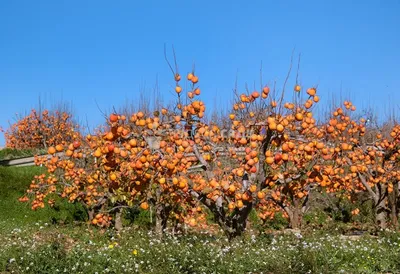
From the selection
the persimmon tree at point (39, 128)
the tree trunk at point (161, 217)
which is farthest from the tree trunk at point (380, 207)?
the persimmon tree at point (39, 128)

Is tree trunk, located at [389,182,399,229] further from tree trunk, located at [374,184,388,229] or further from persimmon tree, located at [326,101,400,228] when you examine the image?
tree trunk, located at [374,184,388,229]

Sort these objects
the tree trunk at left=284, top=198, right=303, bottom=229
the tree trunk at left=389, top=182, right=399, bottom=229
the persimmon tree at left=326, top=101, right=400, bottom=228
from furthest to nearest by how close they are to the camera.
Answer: the tree trunk at left=284, top=198, right=303, bottom=229 < the tree trunk at left=389, top=182, right=399, bottom=229 < the persimmon tree at left=326, top=101, right=400, bottom=228

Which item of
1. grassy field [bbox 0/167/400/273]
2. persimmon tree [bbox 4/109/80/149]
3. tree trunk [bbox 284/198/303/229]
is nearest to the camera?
grassy field [bbox 0/167/400/273]

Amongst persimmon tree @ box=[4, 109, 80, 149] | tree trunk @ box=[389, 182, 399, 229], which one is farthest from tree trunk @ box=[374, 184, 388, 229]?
persimmon tree @ box=[4, 109, 80, 149]

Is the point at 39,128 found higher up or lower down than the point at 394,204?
higher up

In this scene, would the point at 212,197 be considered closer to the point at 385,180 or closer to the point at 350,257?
the point at 350,257

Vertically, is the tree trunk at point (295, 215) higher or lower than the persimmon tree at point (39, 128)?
lower

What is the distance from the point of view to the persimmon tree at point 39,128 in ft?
96.7

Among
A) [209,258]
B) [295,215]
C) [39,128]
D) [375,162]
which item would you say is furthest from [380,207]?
[39,128]

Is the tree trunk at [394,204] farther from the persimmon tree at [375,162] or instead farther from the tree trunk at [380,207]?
the tree trunk at [380,207]

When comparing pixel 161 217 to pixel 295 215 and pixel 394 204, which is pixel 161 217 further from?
pixel 394 204

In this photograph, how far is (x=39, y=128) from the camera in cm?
3062

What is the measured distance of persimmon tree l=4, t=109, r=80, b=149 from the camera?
29469mm

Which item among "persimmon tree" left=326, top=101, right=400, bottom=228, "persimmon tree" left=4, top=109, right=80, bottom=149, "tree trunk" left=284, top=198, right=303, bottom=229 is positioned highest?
"persimmon tree" left=4, top=109, right=80, bottom=149
